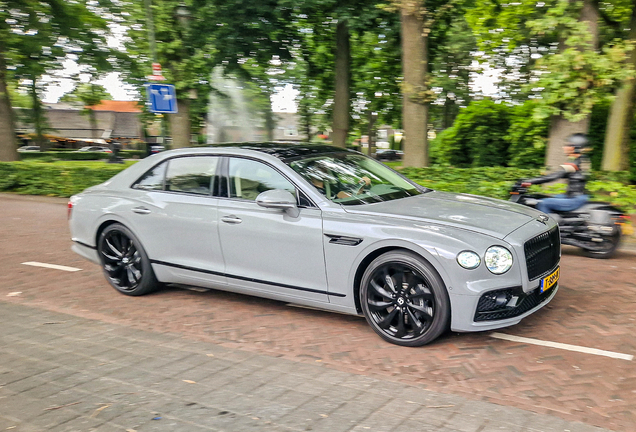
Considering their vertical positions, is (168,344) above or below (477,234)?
below

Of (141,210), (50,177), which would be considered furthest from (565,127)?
(50,177)

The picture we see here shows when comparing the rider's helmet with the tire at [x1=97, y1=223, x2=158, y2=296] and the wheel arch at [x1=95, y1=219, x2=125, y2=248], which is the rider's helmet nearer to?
the tire at [x1=97, y1=223, x2=158, y2=296]

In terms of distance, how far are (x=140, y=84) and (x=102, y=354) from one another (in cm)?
2126

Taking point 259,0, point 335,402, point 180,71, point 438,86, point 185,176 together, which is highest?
point 259,0

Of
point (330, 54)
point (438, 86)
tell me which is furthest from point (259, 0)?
point (438, 86)

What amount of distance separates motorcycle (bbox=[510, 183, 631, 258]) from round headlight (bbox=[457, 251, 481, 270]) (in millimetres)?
4090

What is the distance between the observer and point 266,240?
5.16 metres

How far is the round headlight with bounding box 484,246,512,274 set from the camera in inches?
168

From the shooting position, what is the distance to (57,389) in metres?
4.00

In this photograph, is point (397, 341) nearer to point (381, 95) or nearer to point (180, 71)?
point (180, 71)

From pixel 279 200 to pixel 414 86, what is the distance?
27.1ft

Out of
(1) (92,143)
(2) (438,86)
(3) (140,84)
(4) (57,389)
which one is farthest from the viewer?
(1) (92,143)

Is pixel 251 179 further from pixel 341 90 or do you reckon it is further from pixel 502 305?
pixel 341 90

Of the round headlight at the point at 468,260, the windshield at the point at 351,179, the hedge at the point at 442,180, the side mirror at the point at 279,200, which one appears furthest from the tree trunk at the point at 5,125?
the round headlight at the point at 468,260
